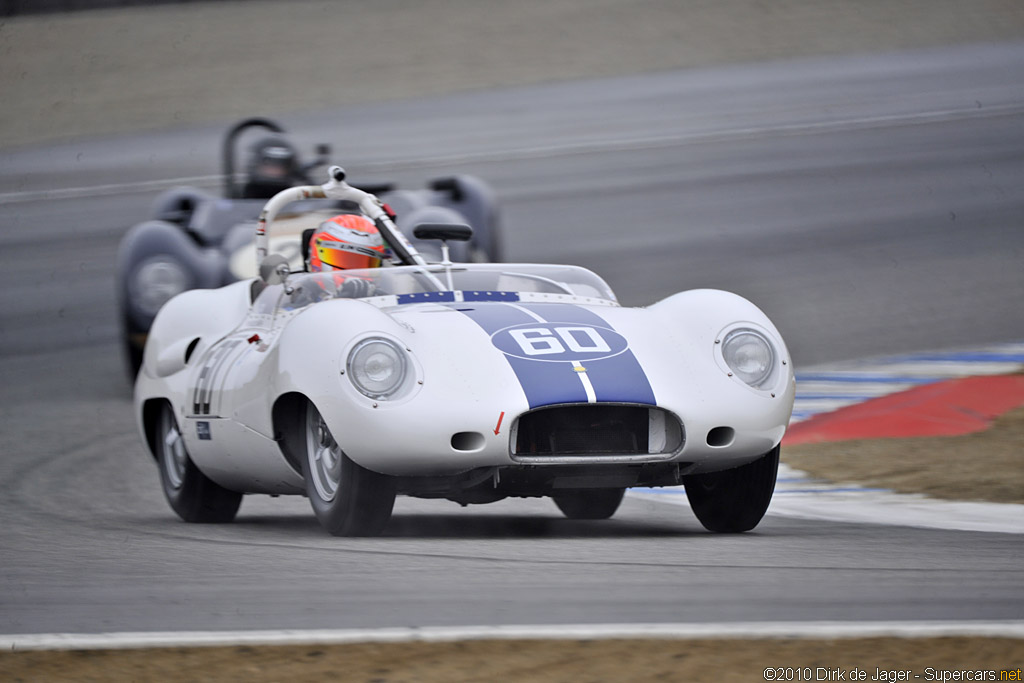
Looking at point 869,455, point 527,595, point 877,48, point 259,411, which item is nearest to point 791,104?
point 877,48

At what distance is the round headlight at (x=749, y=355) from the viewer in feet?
18.9

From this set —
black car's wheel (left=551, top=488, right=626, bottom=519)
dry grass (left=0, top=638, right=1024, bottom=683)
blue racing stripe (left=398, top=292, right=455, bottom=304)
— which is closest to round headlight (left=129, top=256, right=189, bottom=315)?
black car's wheel (left=551, top=488, right=626, bottom=519)

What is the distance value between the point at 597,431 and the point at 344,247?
1.89 meters

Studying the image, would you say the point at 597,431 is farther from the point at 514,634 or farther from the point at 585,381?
the point at 514,634

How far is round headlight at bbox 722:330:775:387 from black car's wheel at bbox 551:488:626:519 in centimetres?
138

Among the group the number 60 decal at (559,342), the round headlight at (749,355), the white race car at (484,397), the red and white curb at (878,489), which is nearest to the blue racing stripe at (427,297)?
the white race car at (484,397)

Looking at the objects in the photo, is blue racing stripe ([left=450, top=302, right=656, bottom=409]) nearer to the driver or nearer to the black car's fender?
the driver

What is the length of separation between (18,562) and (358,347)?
123 centimetres

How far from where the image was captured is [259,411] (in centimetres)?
593

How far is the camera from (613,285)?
14.3 meters

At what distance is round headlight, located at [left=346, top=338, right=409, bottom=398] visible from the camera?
5.36 m

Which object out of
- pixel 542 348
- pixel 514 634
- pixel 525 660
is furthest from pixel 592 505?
pixel 525 660

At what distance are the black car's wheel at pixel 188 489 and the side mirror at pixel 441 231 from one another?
1287 mm

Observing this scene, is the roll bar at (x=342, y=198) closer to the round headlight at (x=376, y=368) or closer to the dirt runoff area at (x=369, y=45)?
the round headlight at (x=376, y=368)
